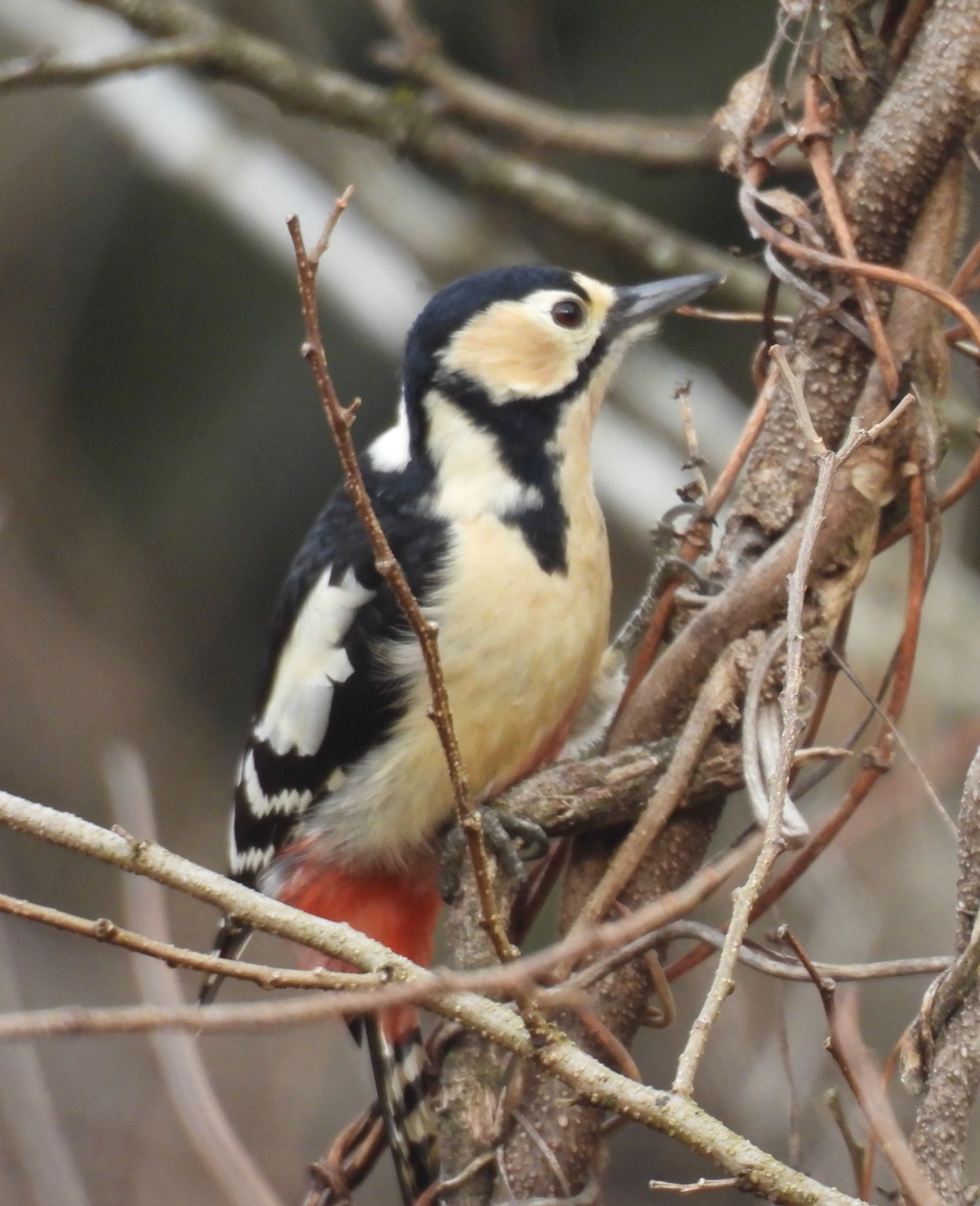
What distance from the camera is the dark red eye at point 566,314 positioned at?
8.02 ft

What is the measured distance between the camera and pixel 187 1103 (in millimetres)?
1625

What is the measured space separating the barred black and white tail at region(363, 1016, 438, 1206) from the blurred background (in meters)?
1.05

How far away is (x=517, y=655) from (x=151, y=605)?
3737mm

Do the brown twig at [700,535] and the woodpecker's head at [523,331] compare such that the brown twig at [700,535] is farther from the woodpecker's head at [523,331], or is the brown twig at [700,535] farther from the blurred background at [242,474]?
the blurred background at [242,474]

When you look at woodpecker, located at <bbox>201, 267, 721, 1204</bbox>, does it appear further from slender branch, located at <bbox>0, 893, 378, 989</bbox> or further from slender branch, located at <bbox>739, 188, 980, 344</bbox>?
slender branch, located at <bbox>0, 893, 378, 989</bbox>

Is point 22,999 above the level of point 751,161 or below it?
below

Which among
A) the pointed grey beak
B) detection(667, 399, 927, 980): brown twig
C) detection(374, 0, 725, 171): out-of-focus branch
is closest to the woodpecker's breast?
the pointed grey beak

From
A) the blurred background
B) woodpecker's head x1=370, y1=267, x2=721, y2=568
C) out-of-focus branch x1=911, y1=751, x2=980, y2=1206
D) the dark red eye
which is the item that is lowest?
the blurred background

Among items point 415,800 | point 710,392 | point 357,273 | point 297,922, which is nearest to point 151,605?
point 357,273

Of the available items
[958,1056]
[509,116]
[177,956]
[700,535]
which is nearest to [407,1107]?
[700,535]

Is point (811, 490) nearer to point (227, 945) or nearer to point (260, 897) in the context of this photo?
point (260, 897)

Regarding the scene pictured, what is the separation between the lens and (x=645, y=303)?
2.47m

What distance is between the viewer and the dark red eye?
244cm

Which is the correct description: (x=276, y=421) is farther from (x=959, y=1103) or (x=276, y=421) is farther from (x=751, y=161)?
(x=959, y=1103)
